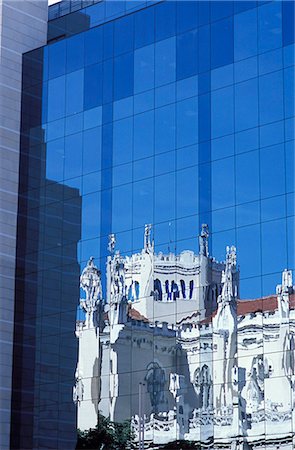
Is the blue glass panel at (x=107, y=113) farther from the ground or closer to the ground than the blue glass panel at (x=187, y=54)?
closer to the ground

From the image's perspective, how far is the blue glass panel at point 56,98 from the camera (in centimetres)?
6275

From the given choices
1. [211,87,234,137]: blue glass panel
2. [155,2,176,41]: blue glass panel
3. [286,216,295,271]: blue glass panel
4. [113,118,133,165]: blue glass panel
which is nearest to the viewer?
[286,216,295,271]: blue glass panel

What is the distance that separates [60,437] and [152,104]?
1711cm

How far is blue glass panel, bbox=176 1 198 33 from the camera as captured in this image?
5659cm

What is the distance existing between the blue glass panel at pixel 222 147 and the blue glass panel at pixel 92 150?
7607 mm

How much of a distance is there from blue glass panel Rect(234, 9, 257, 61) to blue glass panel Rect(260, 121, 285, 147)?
3676mm

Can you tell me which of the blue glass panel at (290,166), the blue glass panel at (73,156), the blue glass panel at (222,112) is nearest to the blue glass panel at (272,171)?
the blue glass panel at (290,166)

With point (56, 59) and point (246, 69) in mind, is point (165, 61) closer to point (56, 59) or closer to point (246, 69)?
point (246, 69)

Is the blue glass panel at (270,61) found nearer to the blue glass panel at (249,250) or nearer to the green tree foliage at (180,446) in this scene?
the blue glass panel at (249,250)

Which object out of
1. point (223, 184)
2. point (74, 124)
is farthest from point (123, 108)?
point (223, 184)

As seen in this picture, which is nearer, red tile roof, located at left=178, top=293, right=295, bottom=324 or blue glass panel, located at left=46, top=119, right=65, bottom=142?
red tile roof, located at left=178, top=293, right=295, bottom=324

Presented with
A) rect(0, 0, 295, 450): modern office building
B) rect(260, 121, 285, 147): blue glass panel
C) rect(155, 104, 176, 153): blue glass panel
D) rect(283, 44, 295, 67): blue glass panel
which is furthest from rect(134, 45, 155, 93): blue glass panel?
rect(283, 44, 295, 67): blue glass panel

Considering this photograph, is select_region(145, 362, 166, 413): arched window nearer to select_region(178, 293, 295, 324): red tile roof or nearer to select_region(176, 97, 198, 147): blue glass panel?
select_region(178, 293, 295, 324): red tile roof

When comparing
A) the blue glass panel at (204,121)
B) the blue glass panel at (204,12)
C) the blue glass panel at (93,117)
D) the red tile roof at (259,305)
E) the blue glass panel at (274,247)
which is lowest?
the red tile roof at (259,305)
